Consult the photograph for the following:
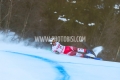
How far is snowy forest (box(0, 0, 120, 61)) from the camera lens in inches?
637

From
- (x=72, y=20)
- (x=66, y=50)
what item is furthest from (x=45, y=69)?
(x=72, y=20)

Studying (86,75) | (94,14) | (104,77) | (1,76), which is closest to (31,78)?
(1,76)

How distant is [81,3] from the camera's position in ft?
67.3

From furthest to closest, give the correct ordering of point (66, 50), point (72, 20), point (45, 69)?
point (72, 20) < point (66, 50) < point (45, 69)

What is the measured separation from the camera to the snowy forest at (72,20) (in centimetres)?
1617

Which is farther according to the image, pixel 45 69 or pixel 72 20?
pixel 72 20

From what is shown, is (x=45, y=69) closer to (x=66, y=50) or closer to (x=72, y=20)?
(x=66, y=50)

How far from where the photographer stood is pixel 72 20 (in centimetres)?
1941

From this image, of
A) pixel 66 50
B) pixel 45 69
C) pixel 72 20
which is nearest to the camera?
pixel 45 69

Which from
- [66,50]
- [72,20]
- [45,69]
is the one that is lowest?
[72,20]

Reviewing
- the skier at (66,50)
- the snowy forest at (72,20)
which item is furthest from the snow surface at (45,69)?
the snowy forest at (72,20)

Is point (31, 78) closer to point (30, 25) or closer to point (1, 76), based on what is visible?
point (1, 76)

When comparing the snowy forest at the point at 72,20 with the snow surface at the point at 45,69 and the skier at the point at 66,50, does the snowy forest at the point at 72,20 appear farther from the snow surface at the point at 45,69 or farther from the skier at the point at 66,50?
the snow surface at the point at 45,69

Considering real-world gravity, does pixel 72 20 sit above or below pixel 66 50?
below
